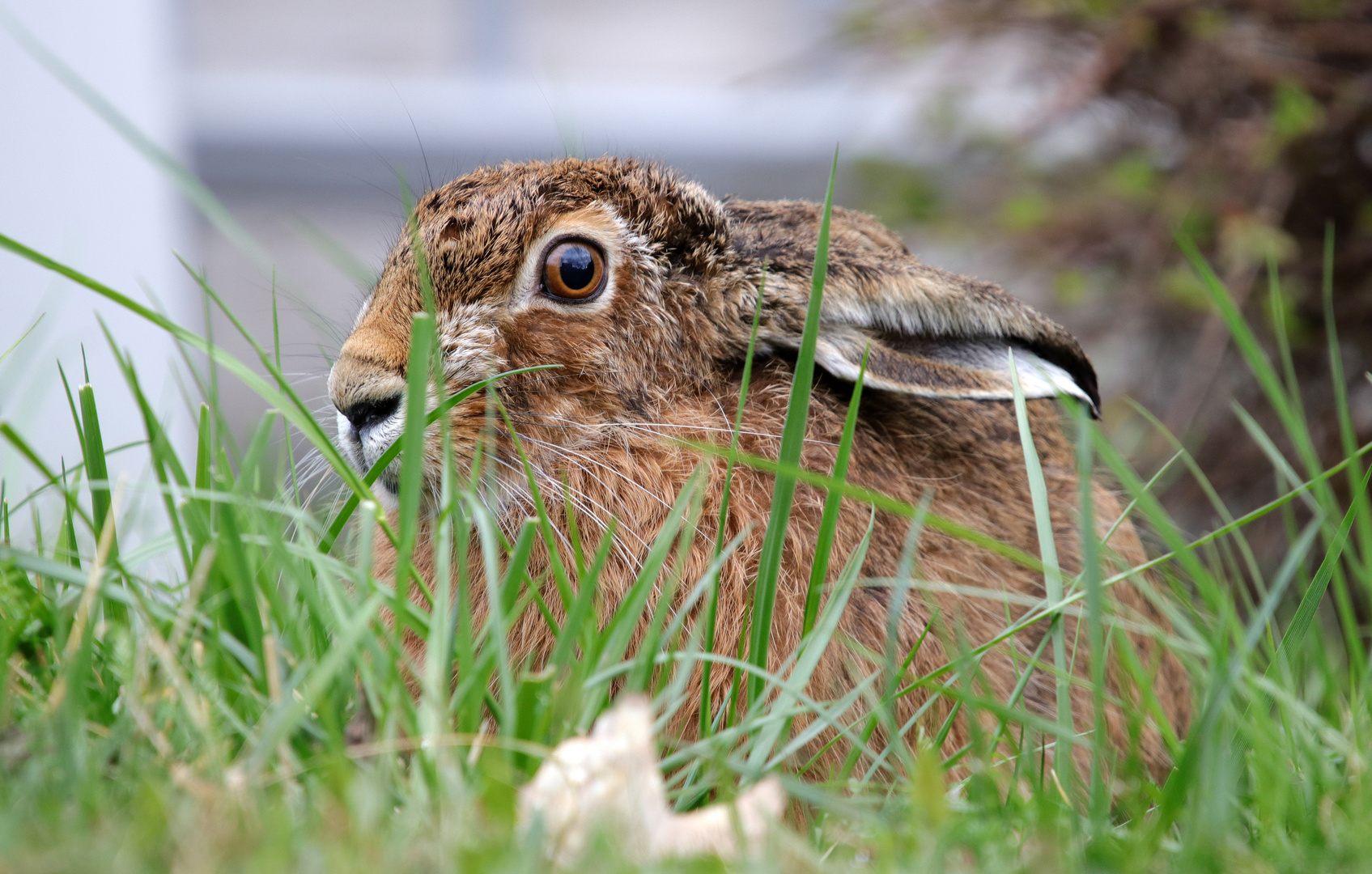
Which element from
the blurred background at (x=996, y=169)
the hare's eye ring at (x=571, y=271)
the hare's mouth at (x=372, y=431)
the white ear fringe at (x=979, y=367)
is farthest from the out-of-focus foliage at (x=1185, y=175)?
the hare's mouth at (x=372, y=431)

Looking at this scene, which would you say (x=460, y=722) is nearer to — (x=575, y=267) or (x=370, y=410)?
(x=370, y=410)

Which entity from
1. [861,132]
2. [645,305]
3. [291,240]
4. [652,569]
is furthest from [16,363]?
[291,240]

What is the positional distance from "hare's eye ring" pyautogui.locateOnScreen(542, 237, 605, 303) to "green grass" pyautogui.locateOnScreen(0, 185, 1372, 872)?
1.76ft

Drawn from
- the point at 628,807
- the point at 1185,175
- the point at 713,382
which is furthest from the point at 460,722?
the point at 1185,175

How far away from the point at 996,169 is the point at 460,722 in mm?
3663

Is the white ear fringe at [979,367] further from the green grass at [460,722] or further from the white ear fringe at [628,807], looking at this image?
the white ear fringe at [628,807]

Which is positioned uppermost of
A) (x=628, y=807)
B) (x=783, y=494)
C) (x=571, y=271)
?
(x=571, y=271)

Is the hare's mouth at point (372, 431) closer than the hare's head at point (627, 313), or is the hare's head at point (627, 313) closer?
the hare's mouth at point (372, 431)

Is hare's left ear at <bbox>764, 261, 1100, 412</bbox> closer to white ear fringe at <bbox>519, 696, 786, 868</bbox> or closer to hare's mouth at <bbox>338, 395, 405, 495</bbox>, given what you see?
hare's mouth at <bbox>338, 395, 405, 495</bbox>

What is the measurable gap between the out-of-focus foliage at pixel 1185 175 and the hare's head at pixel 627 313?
5.90 feet

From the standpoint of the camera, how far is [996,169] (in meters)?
4.25

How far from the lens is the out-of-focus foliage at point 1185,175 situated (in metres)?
3.46

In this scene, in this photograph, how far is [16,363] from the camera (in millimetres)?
2127

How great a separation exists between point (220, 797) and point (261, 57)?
739 centimetres
